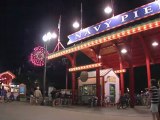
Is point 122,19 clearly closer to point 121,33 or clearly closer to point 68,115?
point 121,33

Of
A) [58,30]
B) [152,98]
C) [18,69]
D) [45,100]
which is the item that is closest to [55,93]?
[45,100]

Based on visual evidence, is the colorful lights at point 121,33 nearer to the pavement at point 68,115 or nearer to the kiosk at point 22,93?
the pavement at point 68,115

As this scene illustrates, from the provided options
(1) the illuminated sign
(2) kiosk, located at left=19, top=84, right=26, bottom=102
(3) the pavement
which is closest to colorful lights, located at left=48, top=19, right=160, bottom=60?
(1) the illuminated sign

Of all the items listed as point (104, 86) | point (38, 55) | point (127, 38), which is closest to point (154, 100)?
point (127, 38)

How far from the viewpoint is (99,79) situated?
2333cm

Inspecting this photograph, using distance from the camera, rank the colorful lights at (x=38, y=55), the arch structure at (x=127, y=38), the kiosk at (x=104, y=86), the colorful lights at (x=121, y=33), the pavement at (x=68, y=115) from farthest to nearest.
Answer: the colorful lights at (x=38, y=55) → the kiosk at (x=104, y=86) → the arch structure at (x=127, y=38) → the colorful lights at (x=121, y=33) → the pavement at (x=68, y=115)

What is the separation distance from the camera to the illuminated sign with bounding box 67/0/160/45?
19375 mm

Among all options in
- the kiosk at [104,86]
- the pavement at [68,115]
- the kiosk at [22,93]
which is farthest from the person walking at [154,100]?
the kiosk at [22,93]

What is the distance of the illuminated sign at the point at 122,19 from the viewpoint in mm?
19375

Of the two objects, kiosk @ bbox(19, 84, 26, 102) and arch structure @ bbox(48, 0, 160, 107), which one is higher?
arch structure @ bbox(48, 0, 160, 107)

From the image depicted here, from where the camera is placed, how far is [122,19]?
70.6 feet

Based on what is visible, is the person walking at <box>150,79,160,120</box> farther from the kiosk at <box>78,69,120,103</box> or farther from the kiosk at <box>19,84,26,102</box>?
the kiosk at <box>19,84,26,102</box>

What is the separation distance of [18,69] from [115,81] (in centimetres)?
4868

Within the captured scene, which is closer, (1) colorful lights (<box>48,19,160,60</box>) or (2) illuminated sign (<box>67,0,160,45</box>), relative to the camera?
(1) colorful lights (<box>48,19,160,60</box>)
